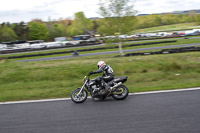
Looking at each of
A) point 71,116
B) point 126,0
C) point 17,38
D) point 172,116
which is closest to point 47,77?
point 71,116

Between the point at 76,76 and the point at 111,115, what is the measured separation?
6828 mm

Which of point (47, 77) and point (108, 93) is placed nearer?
point (108, 93)

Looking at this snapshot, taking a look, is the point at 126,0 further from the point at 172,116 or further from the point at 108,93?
the point at 172,116

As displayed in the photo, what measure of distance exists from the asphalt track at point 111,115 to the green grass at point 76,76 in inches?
61.7

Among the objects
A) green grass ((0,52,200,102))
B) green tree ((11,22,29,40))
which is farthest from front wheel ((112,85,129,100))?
green tree ((11,22,29,40))

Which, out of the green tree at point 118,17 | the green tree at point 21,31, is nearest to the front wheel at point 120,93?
the green tree at point 118,17

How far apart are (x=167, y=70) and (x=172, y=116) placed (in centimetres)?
754

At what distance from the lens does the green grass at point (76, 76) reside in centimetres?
1027

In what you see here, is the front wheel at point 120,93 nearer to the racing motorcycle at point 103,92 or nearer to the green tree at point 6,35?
the racing motorcycle at point 103,92

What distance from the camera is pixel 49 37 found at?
67875 mm

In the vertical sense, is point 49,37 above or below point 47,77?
→ above

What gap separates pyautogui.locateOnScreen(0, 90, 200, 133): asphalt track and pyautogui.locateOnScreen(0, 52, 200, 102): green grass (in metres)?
1.57

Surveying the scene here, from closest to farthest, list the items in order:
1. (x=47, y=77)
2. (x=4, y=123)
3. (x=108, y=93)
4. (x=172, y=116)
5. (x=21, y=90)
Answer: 1. (x=172, y=116)
2. (x=4, y=123)
3. (x=108, y=93)
4. (x=21, y=90)
5. (x=47, y=77)

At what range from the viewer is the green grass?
10273 millimetres
